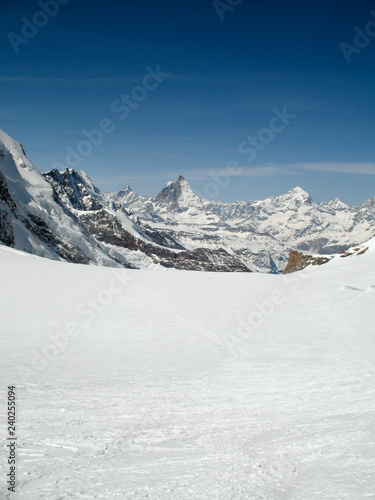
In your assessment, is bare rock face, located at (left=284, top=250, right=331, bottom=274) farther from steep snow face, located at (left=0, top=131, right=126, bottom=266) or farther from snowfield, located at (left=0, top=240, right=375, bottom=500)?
steep snow face, located at (left=0, top=131, right=126, bottom=266)

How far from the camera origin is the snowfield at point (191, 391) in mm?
4223

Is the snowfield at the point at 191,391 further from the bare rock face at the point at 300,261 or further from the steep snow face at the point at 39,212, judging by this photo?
the steep snow face at the point at 39,212

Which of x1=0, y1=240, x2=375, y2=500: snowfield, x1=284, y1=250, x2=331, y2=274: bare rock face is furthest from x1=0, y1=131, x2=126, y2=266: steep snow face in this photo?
x1=0, y1=240, x2=375, y2=500: snowfield

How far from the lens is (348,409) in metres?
6.33

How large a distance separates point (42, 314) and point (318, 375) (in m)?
11.8

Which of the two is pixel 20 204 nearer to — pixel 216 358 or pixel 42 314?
pixel 42 314

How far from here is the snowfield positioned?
13.9 feet

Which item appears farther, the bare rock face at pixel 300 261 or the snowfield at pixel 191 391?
the bare rock face at pixel 300 261

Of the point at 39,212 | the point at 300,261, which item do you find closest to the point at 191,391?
the point at 300,261

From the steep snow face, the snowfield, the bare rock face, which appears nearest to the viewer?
the snowfield

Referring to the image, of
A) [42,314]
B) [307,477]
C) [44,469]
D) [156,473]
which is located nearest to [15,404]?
[44,469]

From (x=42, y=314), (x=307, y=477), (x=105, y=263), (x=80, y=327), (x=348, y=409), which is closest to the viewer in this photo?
(x=307, y=477)

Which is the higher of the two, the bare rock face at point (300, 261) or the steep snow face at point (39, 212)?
the steep snow face at point (39, 212)

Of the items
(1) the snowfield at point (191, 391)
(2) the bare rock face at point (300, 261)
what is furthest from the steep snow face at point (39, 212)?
(1) the snowfield at point (191, 391)
